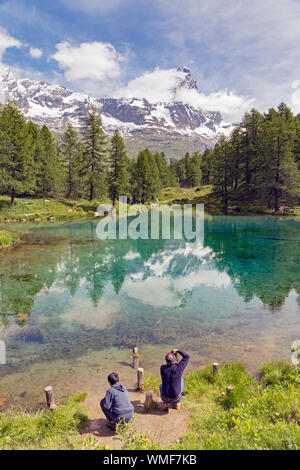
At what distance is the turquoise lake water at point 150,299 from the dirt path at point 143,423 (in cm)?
321

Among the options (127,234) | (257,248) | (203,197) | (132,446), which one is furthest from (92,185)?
(132,446)

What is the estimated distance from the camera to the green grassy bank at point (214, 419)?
5.08m

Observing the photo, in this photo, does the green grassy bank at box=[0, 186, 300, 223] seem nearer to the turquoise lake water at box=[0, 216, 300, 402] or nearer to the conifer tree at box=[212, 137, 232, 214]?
the conifer tree at box=[212, 137, 232, 214]

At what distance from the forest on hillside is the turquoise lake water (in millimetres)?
28129

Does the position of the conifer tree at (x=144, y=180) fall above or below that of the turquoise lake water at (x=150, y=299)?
above

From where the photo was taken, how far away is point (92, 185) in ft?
214

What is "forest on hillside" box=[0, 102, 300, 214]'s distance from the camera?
52000 millimetres

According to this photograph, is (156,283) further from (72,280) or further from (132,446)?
(132,446)

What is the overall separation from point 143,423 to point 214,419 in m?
2.00

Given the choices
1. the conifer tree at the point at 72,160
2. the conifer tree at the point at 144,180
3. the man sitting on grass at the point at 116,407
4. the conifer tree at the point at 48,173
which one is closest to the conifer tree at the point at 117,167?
the conifer tree at the point at 72,160

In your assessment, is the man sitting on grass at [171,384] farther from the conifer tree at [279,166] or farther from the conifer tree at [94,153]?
the conifer tree at [94,153]

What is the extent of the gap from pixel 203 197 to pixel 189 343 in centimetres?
7903

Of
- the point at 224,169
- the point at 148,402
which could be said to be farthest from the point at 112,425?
the point at 224,169
